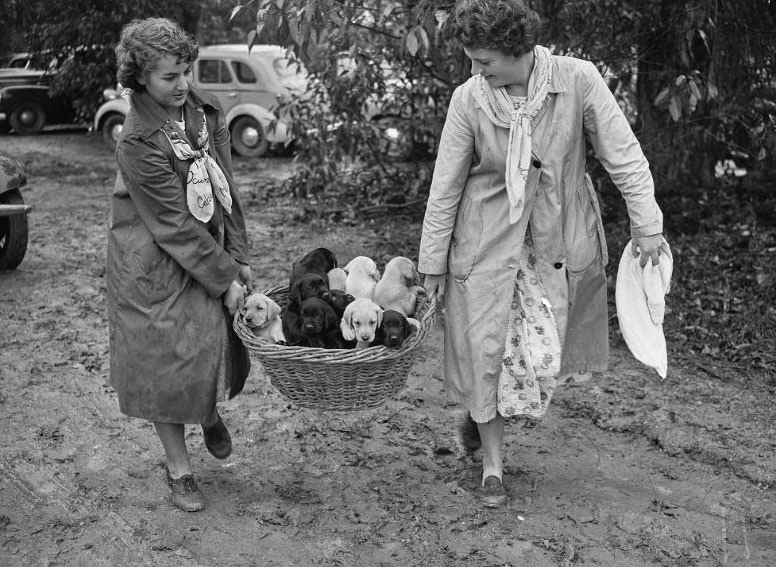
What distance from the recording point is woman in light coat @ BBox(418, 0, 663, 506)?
3527 millimetres

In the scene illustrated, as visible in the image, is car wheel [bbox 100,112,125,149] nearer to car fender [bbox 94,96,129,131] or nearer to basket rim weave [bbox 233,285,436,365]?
car fender [bbox 94,96,129,131]

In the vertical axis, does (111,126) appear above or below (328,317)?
below

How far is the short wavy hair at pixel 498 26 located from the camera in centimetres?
333

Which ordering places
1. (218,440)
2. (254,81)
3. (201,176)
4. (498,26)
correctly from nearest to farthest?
(498,26), (201,176), (218,440), (254,81)

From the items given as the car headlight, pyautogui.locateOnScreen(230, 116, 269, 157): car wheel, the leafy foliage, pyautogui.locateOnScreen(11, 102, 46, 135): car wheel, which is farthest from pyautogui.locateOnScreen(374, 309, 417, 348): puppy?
pyautogui.locateOnScreen(11, 102, 46, 135): car wheel

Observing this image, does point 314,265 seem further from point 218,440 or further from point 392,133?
point 392,133

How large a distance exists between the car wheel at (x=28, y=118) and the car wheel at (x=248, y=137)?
5.14 meters

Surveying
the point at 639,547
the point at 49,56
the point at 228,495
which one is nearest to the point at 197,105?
the point at 228,495

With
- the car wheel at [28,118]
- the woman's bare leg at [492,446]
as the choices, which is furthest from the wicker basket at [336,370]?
the car wheel at [28,118]

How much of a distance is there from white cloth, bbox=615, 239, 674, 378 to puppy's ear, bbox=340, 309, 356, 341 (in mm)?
1016

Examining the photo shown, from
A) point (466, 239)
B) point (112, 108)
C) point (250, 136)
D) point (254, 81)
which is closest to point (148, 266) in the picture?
point (466, 239)

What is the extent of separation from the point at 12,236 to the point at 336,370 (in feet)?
16.1

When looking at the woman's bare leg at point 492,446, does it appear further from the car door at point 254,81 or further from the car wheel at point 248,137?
the car door at point 254,81

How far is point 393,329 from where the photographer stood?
137 inches
